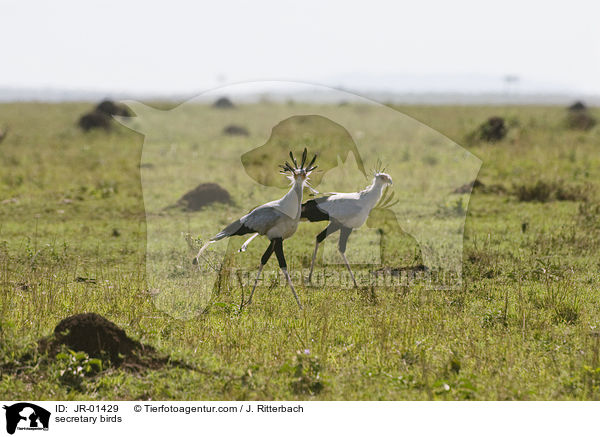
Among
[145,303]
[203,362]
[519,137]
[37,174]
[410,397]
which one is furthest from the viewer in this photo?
[519,137]

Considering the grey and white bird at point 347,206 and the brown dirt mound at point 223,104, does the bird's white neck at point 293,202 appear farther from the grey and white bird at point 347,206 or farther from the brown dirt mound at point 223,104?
the brown dirt mound at point 223,104

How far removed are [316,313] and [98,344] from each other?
7.15 feet

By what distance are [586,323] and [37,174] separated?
44.6ft

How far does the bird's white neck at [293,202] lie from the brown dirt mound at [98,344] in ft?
5.68

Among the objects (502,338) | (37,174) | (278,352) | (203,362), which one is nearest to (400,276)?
(502,338)

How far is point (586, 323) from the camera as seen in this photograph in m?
6.68

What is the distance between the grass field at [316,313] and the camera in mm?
5477

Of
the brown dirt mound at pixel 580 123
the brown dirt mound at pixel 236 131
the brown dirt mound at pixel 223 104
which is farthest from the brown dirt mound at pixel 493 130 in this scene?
the brown dirt mound at pixel 223 104

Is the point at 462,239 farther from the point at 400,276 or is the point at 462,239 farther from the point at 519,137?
the point at 519,137

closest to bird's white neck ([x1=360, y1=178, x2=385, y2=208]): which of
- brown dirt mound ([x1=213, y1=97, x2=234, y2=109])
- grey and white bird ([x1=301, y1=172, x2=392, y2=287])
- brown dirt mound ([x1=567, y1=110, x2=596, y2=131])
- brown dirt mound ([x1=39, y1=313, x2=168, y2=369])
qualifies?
grey and white bird ([x1=301, y1=172, x2=392, y2=287])

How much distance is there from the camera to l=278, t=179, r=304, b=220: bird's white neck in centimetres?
638
